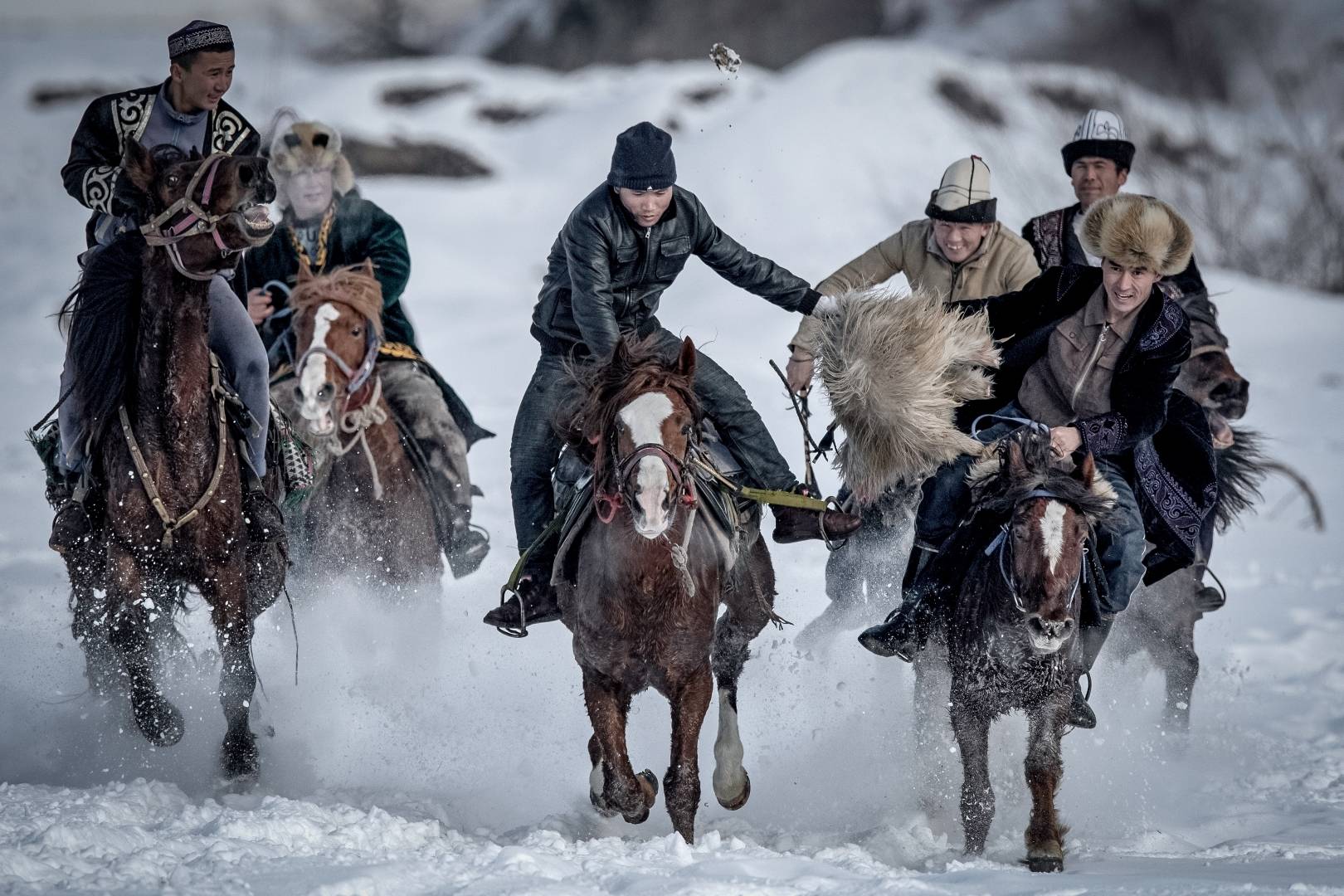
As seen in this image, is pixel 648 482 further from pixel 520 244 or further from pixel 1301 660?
pixel 520 244

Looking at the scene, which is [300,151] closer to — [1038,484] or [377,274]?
[377,274]

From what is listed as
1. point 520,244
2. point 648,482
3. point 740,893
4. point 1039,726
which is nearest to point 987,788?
point 1039,726

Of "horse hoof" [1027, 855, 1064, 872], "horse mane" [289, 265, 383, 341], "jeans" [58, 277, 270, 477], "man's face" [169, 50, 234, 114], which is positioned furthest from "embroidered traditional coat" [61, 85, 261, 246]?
"horse hoof" [1027, 855, 1064, 872]

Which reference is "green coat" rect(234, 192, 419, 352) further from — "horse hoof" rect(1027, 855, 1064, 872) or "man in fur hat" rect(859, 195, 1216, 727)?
"horse hoof" rect(1027, 855, 1064, 872)

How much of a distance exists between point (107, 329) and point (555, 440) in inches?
70.9

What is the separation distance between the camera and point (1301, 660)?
30.3ft

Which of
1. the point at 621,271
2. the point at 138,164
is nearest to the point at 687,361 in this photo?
the point at 621,271

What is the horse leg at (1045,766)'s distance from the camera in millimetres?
5418

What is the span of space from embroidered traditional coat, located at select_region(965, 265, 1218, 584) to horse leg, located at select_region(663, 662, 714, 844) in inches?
70.9

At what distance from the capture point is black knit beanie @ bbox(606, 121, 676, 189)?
562 centimetres

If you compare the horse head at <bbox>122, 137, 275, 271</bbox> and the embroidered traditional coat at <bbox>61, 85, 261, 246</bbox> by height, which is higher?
the embroidered traditional coat at <bbox>61, 85, 261, 246</bbox>

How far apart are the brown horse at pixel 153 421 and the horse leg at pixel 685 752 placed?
1.94 m

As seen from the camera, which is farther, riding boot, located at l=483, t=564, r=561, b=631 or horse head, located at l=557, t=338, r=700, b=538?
riding boot, located at l=483, t=564, r=561, b=631

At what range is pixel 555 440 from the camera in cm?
606
